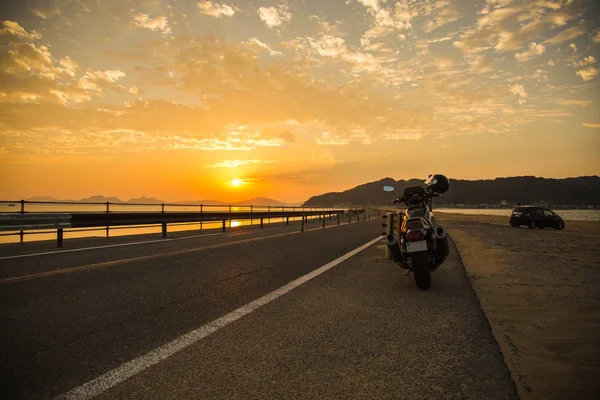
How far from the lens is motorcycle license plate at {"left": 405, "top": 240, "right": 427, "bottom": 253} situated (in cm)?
577

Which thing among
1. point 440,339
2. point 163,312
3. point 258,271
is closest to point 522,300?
point 440,339

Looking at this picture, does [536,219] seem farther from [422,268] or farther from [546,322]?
[546,322]

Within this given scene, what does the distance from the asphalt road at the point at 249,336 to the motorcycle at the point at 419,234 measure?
39cm

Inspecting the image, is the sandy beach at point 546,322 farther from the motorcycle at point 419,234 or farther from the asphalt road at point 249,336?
the motorcycle at point 419,234

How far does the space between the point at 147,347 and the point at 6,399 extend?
1072mm

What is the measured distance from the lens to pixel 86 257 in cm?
898

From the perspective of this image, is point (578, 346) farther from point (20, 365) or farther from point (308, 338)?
point (20, 365)

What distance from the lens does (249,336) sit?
3605 mm

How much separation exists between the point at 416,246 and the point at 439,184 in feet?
5.74

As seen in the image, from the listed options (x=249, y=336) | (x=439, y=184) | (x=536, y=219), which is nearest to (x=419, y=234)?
(x=439, y=184)

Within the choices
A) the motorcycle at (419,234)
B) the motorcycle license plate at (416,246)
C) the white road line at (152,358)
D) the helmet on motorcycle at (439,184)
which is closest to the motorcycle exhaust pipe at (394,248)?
the motorcycle at (419,234)

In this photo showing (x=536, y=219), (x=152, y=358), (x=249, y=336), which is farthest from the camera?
(x=536, y=219)

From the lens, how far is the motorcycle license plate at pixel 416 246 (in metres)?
5.77

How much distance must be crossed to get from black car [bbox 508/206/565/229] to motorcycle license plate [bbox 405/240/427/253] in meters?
29.3
